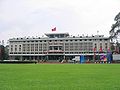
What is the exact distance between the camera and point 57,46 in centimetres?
13375

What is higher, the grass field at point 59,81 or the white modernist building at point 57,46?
the white modernist building at point 57,46

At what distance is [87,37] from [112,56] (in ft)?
153

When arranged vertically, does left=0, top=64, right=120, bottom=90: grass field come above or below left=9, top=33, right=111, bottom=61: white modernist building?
below

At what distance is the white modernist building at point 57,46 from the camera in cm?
12919

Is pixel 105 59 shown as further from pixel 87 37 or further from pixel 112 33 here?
pixel 87 37

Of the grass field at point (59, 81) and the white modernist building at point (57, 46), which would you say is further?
the white modernist building at point (57, 46)

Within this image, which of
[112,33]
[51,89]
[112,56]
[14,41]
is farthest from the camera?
[14,41]

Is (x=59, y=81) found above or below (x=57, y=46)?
below

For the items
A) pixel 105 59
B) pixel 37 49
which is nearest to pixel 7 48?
pixel 37 49

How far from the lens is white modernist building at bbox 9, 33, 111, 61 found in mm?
129188

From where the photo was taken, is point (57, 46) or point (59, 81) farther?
point (57, 46)

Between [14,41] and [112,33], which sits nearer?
[112,33]

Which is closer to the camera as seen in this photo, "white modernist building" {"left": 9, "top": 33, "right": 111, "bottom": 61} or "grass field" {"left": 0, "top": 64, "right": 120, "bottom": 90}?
"grass field" {"left": 0, "top": 64, "right": 120, "bottom": 90}

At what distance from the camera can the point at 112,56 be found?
83.7 m
